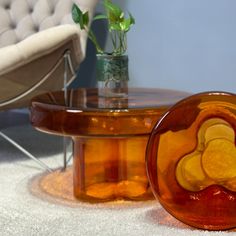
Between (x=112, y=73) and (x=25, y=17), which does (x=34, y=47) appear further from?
(x=25, y=17)

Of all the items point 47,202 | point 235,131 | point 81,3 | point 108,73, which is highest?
point 81,3

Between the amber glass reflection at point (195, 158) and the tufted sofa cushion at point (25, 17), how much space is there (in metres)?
0.99

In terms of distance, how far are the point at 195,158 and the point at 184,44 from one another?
32.7 inches

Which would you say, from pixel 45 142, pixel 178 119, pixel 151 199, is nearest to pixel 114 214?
pixel 151 199

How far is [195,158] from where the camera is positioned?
42.0 inches

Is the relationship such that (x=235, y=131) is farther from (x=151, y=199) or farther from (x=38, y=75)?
(x=38, y=75)

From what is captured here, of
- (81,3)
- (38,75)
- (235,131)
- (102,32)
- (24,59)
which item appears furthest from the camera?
(102,32)

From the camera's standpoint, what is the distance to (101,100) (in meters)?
1.27

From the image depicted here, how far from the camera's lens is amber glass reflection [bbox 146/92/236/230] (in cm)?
103

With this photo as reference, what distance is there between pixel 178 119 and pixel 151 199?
0.88ft

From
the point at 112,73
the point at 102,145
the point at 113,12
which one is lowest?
the point at 102,145

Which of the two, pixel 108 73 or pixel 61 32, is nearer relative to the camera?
pixel 108 73

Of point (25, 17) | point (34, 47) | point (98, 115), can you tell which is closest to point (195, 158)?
point (98, 115)

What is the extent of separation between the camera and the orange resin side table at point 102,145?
3.80 ft
